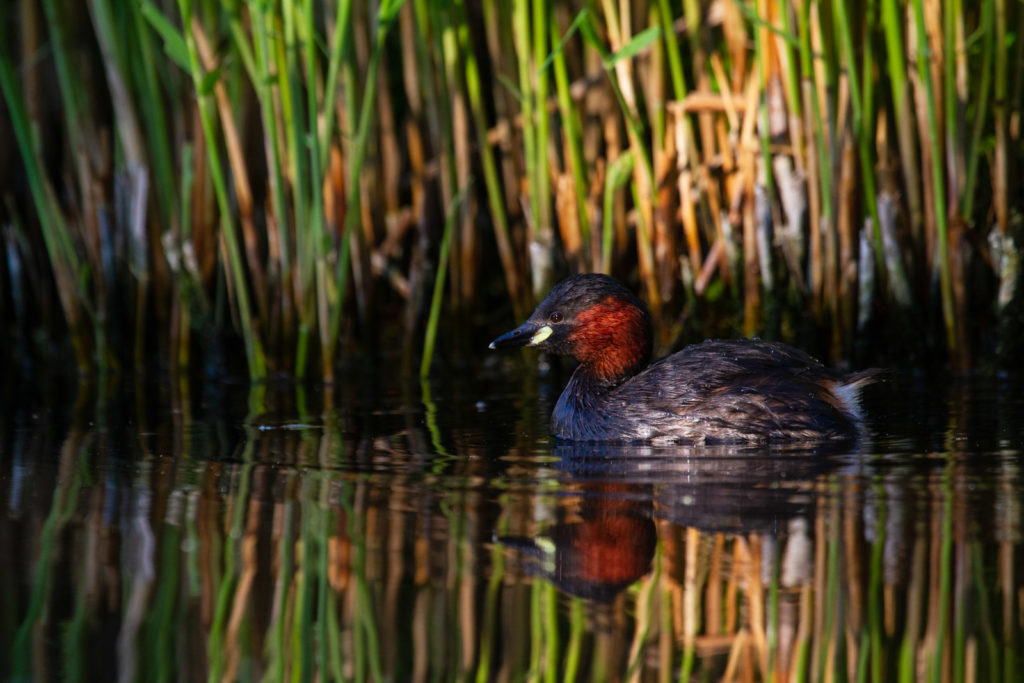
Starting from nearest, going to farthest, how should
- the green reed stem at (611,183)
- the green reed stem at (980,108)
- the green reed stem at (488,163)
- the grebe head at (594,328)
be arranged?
the grebe head at (594,328) < the green reed stem at (980,108) < the green reed stem at (611,183) < the green reed stem at (488,163)

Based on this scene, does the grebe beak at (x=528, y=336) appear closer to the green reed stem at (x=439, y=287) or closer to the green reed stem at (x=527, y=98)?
the green reed stem at (x=439, y=287)

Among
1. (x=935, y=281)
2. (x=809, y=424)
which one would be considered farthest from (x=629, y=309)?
(x=935, y=281)

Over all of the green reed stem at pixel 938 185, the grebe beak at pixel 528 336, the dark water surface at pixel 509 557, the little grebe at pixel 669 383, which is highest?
the green reed stem at pixel 938 185

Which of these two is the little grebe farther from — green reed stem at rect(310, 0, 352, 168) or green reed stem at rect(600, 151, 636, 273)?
green reed stem at rect(310, 0, 352, 168)

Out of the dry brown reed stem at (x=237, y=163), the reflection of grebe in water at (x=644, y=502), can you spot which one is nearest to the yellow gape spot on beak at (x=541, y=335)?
the reflection of grebe in water at (x=644, y=502)

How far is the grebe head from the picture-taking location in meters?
5.58

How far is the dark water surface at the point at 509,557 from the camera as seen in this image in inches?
103

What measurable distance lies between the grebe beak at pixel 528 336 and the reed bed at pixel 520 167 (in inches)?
36.4

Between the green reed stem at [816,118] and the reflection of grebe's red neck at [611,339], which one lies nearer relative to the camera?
the reflection of grebe's red neck at [611,339]

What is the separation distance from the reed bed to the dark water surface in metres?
1.34

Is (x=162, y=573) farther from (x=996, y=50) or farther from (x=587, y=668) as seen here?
(x=996, y=50)

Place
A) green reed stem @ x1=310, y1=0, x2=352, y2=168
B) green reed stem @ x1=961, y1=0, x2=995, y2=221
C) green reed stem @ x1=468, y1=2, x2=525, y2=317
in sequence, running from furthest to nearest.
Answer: green reed stem @ x1=468, y1=2, x2=525, y2=317 < green reed stem @ x1=961, y1=0, x2=995, y2=221 < green reed stem @ x1=310, y1=0, x2=352, y2=168

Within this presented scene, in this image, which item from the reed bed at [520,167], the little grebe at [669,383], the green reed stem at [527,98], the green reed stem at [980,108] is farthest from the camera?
the green reed stem at [527,98]

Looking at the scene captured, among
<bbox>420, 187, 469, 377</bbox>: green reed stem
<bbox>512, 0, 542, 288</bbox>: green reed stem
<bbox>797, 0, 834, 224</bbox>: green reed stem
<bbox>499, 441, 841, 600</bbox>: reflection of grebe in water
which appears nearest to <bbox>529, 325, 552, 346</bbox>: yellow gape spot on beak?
<bbox>499, 441, 841, 600</bbox>: reflection of grebe in water
